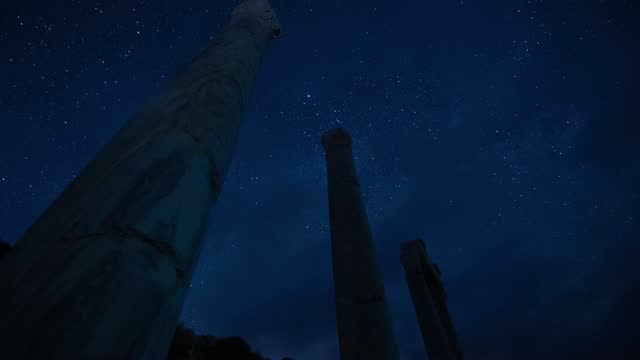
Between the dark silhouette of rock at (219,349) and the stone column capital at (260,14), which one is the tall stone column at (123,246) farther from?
the dark silhouette of rock at (219,349)

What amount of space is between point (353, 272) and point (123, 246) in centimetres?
717

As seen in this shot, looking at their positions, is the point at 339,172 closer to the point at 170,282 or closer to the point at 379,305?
the point at 379,305

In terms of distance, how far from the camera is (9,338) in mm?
1410

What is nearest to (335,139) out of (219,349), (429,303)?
(429,303)

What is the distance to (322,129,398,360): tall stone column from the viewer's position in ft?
23.3

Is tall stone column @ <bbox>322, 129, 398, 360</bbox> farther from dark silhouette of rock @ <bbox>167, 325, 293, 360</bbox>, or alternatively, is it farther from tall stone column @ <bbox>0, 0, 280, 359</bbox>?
dark silhouette of rock @ <bbox>167, 325, 293, 360</bbox>

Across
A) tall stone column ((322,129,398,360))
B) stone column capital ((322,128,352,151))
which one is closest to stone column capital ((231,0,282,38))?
tall stone column ((322,129,398,360))

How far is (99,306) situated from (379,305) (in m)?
6.98

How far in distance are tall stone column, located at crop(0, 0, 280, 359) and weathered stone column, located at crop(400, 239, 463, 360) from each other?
13172mm

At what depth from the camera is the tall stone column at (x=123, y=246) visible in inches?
58.2

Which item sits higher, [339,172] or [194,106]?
[339,172]

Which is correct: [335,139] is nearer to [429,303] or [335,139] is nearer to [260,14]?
[260,14]

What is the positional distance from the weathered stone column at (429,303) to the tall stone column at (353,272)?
6722 mm

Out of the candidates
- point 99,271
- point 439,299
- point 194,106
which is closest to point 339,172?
point 194,106
